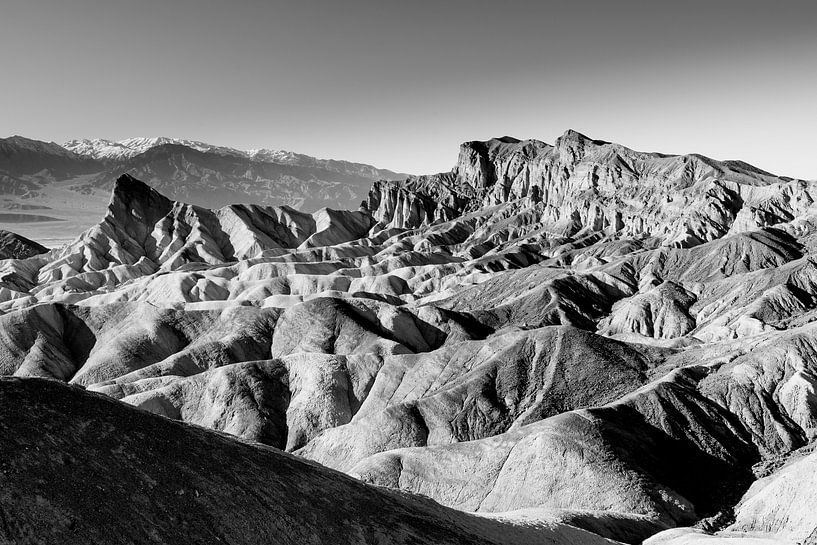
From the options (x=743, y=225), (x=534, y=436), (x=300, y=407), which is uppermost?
(x=743, y=225)

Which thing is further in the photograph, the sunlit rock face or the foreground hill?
the sunlit rock face

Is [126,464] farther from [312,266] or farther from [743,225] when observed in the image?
[743,225]

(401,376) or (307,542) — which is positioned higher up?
(307,542)

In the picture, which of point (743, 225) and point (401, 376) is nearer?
point (401, 376)

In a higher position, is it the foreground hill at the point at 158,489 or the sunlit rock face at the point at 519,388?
the foreground hill at the point at 158,489

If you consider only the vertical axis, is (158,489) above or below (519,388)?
above


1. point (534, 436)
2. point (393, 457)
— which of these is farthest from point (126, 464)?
point (534, 436)

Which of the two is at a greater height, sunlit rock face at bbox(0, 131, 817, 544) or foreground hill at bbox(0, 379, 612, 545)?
foreground hill at bbox(0, 379, 612, 545)

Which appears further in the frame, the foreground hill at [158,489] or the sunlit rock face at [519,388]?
the sunlit rock face at [519,388]

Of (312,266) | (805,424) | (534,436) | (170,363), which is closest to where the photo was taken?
(534,436)

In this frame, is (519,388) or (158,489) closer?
(158,489)

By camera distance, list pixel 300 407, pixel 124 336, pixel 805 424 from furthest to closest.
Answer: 1. pixel 124 336
2. pixel 300 407
3. pixel 805 424
